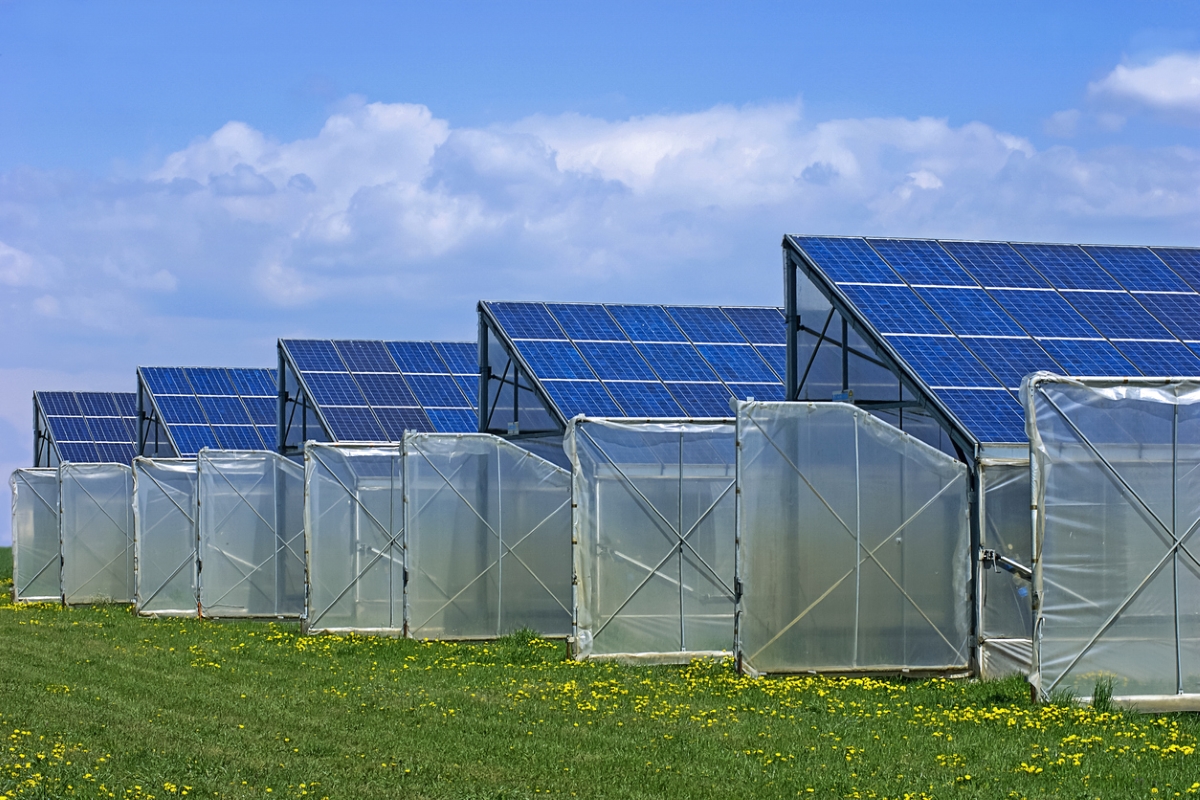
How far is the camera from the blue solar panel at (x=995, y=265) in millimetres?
Result: 22562

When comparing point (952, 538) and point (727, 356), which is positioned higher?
point (727, 356)

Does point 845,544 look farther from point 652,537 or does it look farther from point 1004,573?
point 652,537

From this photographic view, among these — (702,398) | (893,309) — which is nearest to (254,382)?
(702,398)

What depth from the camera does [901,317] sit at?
20.6 meters

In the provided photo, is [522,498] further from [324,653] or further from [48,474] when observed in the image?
[48,474]

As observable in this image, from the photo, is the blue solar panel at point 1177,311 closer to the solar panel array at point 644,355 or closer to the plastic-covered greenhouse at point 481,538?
the solar panel array at point 644,355

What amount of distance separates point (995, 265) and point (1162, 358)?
3.42 meters

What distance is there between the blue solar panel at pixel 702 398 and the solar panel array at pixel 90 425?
2731 centimetres

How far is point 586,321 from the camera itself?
2856 cm

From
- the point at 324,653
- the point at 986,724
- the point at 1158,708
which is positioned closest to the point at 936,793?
the point at 986,724

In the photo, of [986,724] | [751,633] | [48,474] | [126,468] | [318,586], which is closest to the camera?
[986,724]

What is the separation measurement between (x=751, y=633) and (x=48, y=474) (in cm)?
2684

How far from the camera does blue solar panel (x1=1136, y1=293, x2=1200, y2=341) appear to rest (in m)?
21.5

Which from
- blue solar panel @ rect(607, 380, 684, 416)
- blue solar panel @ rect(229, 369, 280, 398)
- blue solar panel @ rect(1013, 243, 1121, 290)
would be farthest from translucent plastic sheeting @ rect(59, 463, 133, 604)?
blue solar panel @ rect(1013, 243, 1121, 290)
